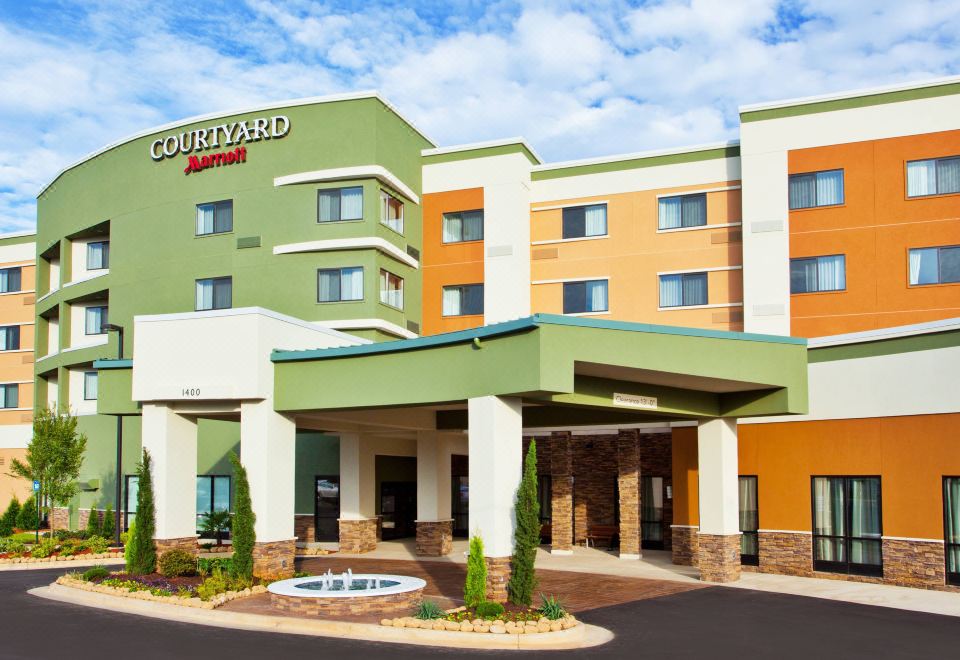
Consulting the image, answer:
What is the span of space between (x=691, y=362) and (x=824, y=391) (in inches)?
271

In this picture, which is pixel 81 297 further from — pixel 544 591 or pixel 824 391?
pixel 824 391

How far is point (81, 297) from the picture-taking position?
4838cm

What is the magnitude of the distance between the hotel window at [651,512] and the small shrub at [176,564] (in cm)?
1772

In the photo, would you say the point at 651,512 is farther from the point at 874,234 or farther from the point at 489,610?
the point at 489,610

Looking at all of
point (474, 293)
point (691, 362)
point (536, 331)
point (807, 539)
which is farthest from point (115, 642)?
point (474, 293)

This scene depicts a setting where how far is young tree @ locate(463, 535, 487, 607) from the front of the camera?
68.6 ft

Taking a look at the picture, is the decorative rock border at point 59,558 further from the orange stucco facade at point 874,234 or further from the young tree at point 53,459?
the orange stucco facade at point 874,234

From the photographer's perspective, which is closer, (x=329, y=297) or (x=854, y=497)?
(x=854, y=497)

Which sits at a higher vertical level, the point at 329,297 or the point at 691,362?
the point at 329,297

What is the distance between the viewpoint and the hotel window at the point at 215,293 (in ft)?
135

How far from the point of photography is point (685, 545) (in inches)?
1232

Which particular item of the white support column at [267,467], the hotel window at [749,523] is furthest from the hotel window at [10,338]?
the hotel window at [749,523]

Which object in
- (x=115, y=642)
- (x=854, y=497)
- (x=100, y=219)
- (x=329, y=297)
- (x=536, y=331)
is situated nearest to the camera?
(x=115, y=642)

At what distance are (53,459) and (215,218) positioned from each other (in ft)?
40.6
